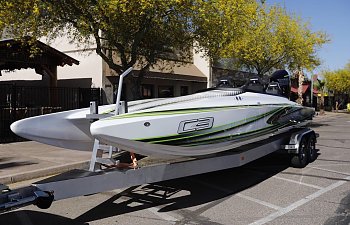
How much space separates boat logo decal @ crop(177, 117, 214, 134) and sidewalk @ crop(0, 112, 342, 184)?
2.19 m

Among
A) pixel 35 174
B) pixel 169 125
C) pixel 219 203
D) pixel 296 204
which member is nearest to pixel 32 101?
pixel 35 174

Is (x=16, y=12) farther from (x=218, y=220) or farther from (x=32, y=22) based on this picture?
(x=218, y=220)

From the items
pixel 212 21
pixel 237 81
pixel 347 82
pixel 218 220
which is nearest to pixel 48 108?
pixel 212 21


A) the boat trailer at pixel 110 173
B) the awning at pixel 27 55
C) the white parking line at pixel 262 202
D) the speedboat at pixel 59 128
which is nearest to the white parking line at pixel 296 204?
the white parking line at pixel 262 202

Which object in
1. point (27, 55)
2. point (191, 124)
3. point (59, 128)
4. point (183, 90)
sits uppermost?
point (27, 55)

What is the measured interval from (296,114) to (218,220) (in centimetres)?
474

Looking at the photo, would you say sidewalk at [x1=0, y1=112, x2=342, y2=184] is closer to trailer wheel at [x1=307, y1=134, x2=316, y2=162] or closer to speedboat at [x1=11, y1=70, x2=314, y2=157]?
speedboat at [x1=11, y1=70, x2=314, y2=157]

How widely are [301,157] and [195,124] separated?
4.59 meters

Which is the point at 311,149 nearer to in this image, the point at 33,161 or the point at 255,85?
the point at 255,85

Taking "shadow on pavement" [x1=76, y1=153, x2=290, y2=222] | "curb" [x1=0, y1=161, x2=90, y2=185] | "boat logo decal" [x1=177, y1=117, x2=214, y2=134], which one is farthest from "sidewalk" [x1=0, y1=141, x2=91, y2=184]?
"boat logo decal" [x1=177, y1=117, x2=214, y2=134]

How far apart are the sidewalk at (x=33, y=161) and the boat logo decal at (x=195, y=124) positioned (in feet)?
7.19

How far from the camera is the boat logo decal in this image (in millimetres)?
5457

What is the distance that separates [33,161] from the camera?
30.9 ft

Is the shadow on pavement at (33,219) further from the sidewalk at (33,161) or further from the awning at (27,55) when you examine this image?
the awning at (27,55)
